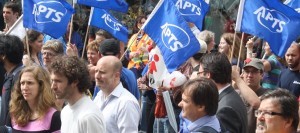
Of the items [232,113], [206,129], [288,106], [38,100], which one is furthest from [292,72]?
[288,106]

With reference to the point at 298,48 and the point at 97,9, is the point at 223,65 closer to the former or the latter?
the point at 298,48

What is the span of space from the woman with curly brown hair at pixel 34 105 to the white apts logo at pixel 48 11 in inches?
116

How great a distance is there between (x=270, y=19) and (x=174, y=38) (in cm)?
110

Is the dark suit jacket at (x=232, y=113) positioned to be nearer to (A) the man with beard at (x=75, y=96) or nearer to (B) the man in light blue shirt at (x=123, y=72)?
(A) the man with beard at (x=75, y=96)

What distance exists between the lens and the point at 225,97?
6359 millimetres

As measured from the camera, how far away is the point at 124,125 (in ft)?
21.3

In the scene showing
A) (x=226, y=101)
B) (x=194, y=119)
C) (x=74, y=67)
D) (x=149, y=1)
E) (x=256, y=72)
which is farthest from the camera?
(x=149, y=1)

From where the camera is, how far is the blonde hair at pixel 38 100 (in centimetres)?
635

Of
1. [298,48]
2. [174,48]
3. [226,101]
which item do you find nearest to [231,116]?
[226,101]

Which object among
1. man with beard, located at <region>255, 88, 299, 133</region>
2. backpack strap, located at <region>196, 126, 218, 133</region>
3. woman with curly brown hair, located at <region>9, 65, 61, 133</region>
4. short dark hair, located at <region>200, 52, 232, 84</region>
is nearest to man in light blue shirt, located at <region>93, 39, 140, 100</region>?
woman with curly brown hair, located at <region>9, 65, 61, 133</region>

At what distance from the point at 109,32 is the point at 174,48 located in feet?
8.44

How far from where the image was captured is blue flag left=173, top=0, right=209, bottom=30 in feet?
34.8

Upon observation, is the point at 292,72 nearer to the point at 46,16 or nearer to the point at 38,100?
the point at 46,16

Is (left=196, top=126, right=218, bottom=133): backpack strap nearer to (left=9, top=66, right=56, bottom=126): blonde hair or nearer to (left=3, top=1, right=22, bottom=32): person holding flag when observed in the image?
(left=9, top=66, right=56, bottom=126): blonde hair
